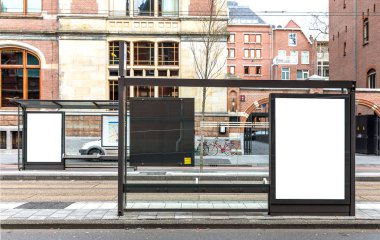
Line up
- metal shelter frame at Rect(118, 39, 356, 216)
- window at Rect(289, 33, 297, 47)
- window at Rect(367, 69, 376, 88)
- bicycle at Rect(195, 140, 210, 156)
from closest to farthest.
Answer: metal shelter frame at Rect(118, 39, 356, 216) → bicycle at Rect(195, 140, 210, 156) → window at Rect(367, 69, 376, 88) → window at Rect(289, 33, 297, 47)

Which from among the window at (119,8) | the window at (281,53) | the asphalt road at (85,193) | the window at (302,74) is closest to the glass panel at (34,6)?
the window at (119,8)

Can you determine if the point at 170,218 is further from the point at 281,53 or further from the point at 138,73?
the point at 281,53

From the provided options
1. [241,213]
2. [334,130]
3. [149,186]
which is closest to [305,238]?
[241,213]

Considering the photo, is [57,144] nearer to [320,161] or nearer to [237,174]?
[237,174]

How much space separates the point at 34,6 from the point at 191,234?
22079 mm

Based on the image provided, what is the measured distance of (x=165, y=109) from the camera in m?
7.47

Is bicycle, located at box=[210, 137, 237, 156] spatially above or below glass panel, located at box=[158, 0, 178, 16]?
below

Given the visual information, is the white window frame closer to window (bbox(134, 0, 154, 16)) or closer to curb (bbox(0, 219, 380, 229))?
window (bbox(134, 0, 154, 16))

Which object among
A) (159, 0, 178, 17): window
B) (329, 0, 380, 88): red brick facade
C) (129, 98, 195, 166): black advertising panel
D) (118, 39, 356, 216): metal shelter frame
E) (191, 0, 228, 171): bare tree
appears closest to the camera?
(118, 39, 356, 216): metal shelter frame

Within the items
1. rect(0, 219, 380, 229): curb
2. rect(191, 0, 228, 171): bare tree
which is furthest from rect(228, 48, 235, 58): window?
rect(0, 219, 380, 229): curb

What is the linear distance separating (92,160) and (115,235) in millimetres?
10272

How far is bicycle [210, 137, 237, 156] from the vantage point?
27.8ft

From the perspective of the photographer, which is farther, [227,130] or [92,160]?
[92,160]

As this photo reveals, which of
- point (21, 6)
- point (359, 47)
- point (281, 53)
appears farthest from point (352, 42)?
point (281, 53)
